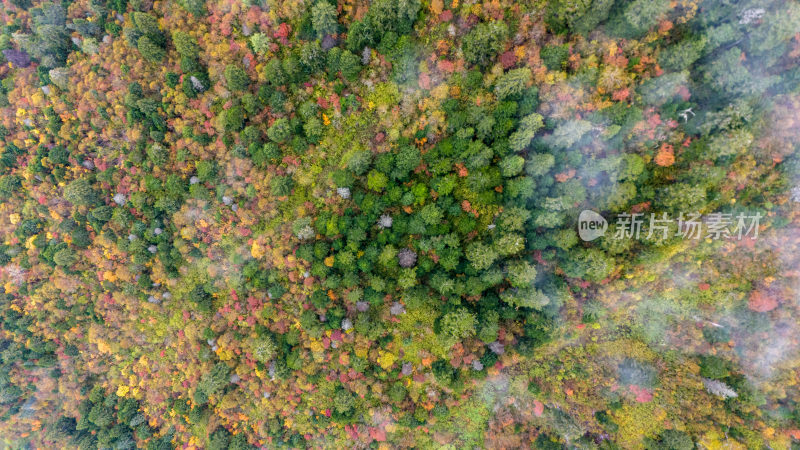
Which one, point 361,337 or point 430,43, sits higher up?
point 430,43

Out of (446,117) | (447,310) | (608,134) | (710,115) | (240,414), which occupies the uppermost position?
(710,115)

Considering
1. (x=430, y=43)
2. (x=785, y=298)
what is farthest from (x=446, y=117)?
(x=785, y=298)

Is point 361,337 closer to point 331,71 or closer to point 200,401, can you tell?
point 200,401

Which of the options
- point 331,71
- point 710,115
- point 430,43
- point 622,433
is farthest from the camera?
point 622,433

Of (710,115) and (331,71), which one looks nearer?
(710,115)

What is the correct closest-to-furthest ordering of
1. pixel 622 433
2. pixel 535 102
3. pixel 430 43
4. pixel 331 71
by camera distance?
pixel 535 102, pixel 430 43, pixel 331 71, pixel 622 433

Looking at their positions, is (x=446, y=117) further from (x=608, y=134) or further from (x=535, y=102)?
(x=608, y=134)
